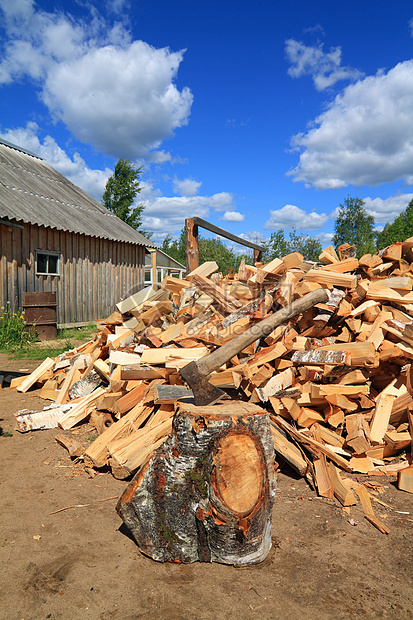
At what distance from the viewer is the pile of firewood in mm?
3826

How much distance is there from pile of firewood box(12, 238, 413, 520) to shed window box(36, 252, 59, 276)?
7434 millimetres

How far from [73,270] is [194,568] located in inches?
479

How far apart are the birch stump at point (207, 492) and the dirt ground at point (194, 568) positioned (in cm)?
13

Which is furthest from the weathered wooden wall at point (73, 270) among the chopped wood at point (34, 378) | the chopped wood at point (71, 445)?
the chopped wood at point (71, 445)

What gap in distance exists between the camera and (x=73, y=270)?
13.4m

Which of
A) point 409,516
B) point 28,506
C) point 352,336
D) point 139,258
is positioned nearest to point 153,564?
point 28,506

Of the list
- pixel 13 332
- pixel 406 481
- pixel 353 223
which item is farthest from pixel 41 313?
pixel 353 223

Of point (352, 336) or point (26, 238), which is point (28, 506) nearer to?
point (352, 336)

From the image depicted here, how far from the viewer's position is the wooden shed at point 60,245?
11.2 m

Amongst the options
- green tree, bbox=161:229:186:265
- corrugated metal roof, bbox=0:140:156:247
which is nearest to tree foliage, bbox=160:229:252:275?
green tree, bbox=161:229:186:265

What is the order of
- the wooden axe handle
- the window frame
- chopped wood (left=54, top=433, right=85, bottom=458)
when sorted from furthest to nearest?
the window frame < chopped wood (left=54, top=433, right=85, bottom=458) < the wooden axe handle

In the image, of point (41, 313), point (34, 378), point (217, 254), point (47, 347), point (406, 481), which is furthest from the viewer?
point (217, 254)

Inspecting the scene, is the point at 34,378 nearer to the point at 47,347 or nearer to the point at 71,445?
the point at 71,445

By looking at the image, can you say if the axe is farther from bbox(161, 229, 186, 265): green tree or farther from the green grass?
bbox(161, 229, 186, 265): green tree
